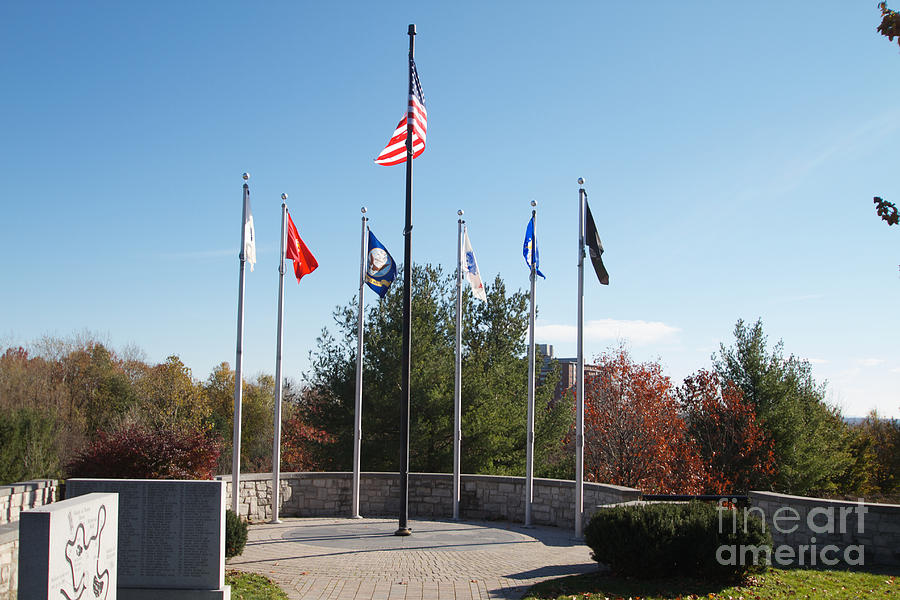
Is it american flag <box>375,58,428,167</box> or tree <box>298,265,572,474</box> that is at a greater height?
american flag <box>375,58,428,167</box>

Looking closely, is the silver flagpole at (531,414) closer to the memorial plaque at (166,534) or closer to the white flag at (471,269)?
the white flag at (471,269)

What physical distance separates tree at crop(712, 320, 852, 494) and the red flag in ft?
65.6

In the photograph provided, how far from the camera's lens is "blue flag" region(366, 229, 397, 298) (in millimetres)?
16344

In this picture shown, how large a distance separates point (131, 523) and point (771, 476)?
25.8 metres

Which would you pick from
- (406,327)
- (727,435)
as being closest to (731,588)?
(406,327)

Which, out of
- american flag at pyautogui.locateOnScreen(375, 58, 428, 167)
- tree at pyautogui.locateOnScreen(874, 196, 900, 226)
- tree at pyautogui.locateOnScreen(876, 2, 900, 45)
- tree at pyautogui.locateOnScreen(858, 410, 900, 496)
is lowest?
tree at pyautogui.locateOnScreen(858, 410, 900, 496)

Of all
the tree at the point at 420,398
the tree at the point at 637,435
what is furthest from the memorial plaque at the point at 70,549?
the tree at the point at 637,435

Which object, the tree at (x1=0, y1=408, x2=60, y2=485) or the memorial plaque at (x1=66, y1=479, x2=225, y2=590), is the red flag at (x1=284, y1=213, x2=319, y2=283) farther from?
the tree at (x1=0, y1=408, x2=60, y2=485)

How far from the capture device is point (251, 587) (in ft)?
30.8

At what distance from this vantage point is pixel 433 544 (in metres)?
13.1

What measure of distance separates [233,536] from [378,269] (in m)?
7.30

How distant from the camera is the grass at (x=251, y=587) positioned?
8.89 m

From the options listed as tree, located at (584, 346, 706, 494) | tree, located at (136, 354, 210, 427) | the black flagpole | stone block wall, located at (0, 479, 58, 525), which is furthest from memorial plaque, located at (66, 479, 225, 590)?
tree, located at (136, 354, 210, 427)

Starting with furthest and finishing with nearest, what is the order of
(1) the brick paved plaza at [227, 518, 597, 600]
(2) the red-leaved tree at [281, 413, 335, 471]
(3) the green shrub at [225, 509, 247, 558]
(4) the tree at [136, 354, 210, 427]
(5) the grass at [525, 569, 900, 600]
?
(4) the tree at [136, 354, 210, 427] < (2) the red-leaved tree at [281, 413, 335, 471] < (3) the green shrub at [225, 509, 247, 558] < (1) the brick paved plaza at [227, 518, 597, 600] < (5) the grass at [525, 569, 900, 600]
